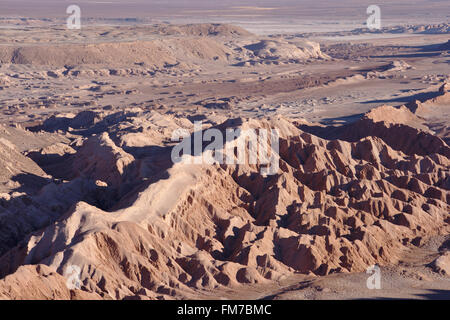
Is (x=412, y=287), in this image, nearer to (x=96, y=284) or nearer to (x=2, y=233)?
(x=96, y=284)

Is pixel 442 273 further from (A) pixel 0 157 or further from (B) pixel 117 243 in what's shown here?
(A) pixel 0 157

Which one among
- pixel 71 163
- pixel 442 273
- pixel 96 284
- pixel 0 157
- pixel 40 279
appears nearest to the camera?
pixel 40 279

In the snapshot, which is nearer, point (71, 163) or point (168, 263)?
point (168, 263)

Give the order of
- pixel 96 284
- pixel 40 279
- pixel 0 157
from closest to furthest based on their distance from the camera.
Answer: pixel 40 279
pixel 96 284
pixel 0 157

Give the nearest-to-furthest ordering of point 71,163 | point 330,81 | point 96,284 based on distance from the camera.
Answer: point 96,284, point 71,163, point 330,81

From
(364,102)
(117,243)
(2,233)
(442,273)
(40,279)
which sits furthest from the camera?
(364,102)

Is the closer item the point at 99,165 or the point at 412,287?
the point at 412,287
